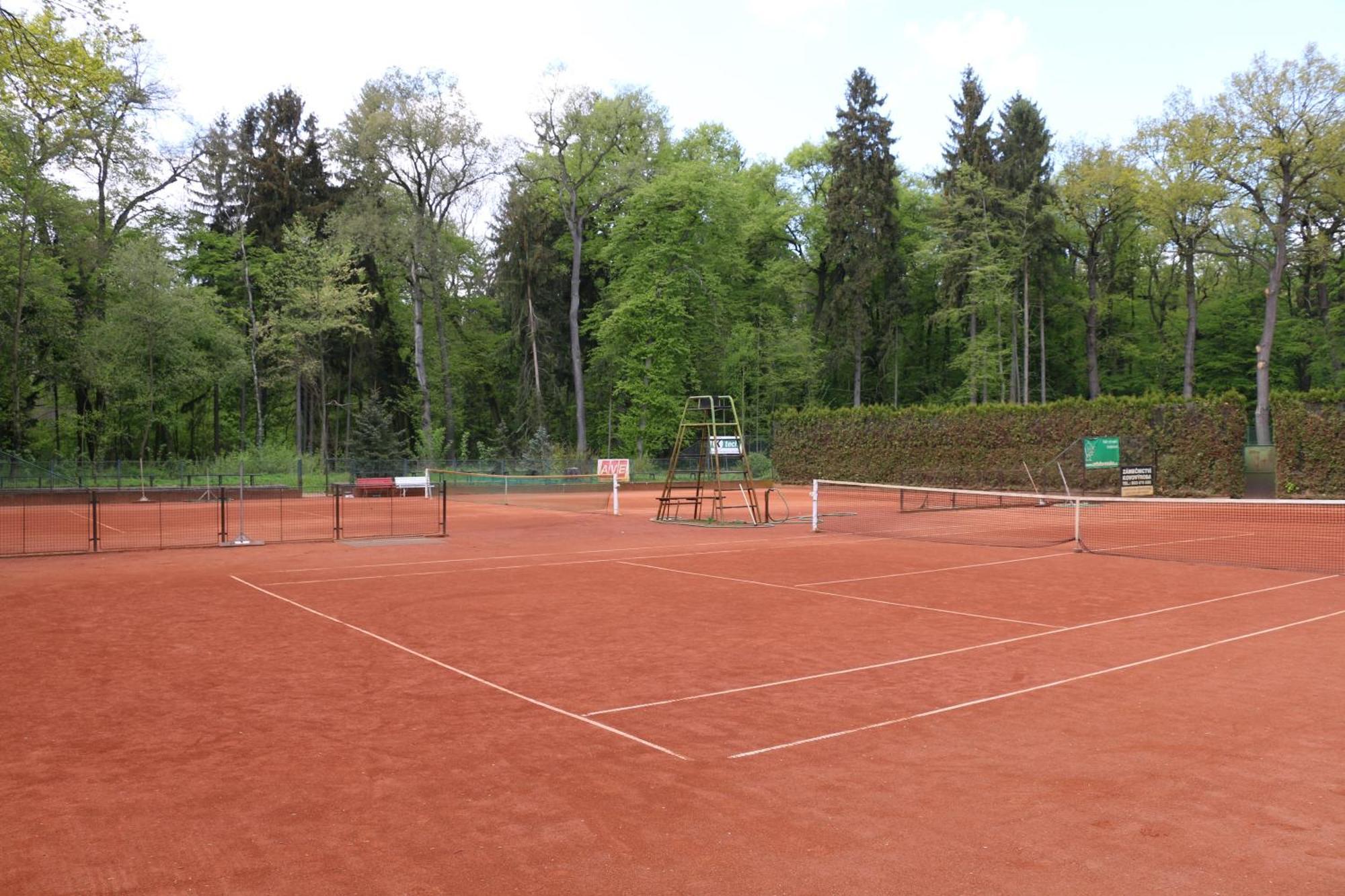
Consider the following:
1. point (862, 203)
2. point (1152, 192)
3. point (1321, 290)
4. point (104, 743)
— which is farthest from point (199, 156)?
point (1321, 290)

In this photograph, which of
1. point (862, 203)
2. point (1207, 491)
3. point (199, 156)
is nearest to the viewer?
point (1207, 491)

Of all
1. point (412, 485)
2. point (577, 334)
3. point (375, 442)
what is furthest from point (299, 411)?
point (577, 334)

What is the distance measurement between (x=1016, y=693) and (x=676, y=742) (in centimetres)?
306

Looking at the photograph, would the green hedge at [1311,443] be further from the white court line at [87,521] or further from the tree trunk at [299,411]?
the tree trunk at [299,411]

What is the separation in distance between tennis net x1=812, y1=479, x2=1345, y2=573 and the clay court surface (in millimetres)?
4985

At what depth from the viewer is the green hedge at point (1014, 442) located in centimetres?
3316

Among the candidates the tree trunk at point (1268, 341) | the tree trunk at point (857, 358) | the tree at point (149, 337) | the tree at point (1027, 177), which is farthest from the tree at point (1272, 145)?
the tree at point (149, 337)

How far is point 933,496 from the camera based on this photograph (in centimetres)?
3544

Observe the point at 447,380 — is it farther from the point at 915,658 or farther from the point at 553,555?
the point at 915,658

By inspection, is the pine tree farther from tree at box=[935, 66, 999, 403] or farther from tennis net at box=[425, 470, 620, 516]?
tree at box=[935, 66, 999, 403]

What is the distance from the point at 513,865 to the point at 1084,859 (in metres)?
2.70

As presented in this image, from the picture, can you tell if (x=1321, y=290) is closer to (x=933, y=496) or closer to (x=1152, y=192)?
(x=1152, y=192)

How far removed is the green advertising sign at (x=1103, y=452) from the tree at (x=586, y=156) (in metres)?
25.5

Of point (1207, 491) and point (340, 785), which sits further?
point (1207, 491)
